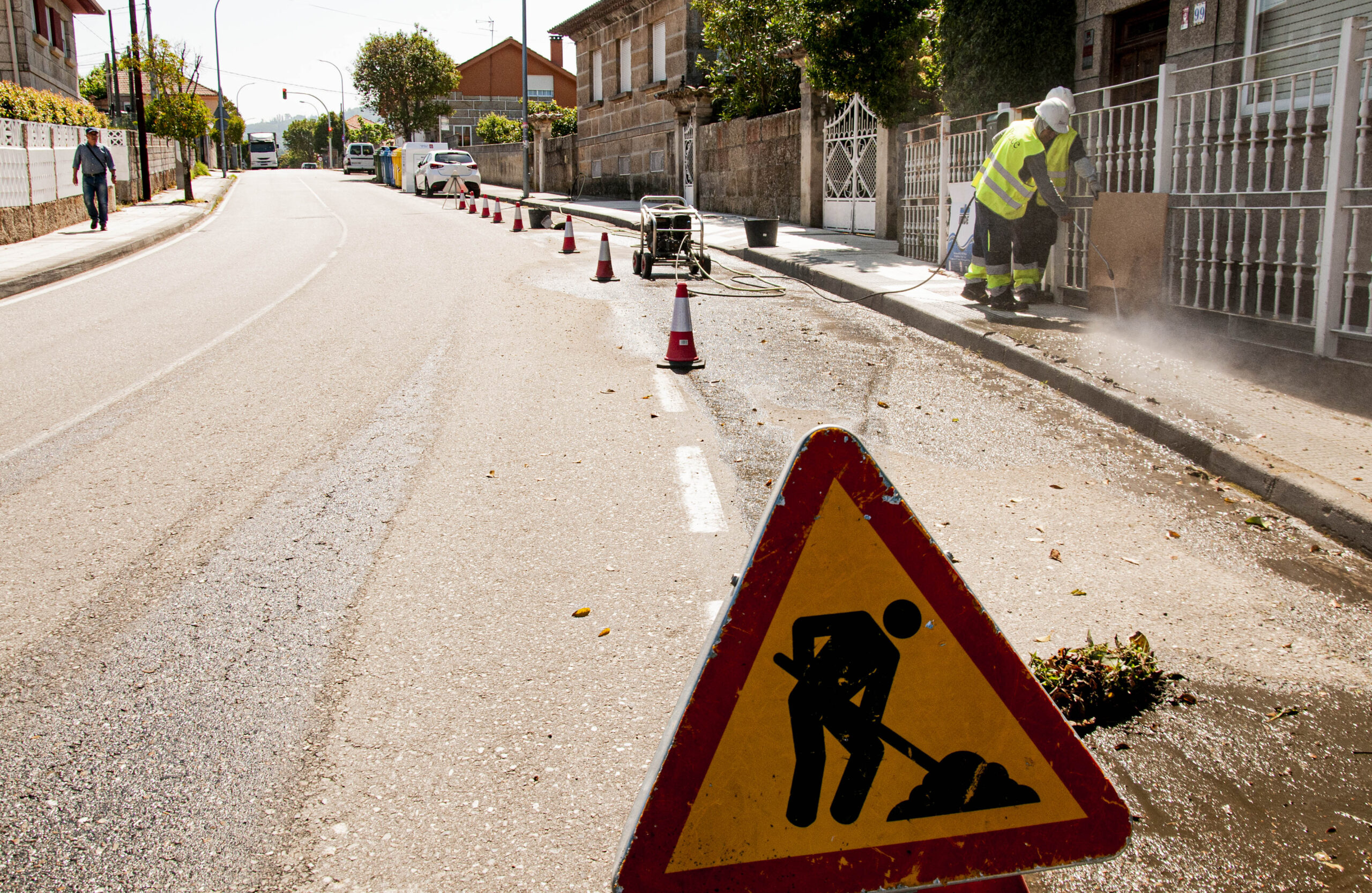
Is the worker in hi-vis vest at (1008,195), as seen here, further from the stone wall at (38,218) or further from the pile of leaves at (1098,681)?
the stone wall at (38,218)

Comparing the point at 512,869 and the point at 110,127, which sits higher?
the point at 110,127

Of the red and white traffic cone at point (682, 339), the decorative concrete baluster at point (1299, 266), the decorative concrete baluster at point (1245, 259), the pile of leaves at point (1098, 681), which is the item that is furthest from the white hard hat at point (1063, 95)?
the pile of leaves at point (1098, 681)

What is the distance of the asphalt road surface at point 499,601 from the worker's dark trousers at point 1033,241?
78.4 inches

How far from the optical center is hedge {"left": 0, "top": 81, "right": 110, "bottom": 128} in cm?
2284

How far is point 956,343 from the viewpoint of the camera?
9.30 meters

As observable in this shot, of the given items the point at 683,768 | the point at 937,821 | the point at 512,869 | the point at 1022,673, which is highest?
the point at 1022,673

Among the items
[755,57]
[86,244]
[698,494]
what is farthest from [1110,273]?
[86,244]

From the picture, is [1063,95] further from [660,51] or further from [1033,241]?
[660,51]

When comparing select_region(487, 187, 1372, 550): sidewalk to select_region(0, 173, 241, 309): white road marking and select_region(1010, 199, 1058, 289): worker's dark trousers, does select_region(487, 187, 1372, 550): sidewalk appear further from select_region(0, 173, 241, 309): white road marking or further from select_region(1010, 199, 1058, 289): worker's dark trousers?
select_region(0, 173, 241, 309): white road marking

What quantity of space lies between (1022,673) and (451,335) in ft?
26.9

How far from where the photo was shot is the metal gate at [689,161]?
2850cm

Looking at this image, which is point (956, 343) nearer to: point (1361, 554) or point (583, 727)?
point (1361, 554)

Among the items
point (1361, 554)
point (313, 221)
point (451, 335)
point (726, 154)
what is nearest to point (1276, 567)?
point (1361, 554)

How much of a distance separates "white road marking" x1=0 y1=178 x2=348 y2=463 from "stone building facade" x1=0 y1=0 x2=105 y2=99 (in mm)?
28788
